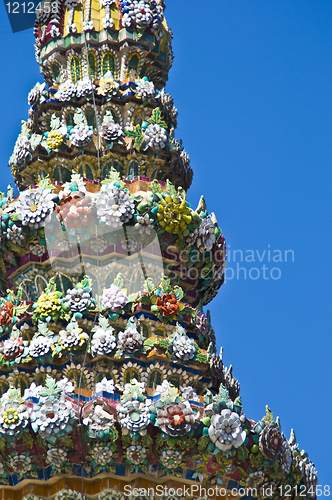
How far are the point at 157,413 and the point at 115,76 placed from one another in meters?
16.9

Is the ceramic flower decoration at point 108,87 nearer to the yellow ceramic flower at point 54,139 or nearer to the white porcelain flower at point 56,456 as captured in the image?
the yellow ceramic flower at point 54,139

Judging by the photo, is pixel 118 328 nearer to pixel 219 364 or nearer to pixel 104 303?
pixel 104 303

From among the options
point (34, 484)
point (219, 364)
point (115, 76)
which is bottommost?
point (34, 484)

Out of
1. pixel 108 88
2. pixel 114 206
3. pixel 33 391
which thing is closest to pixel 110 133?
pixel 108 88

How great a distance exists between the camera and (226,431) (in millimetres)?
43406

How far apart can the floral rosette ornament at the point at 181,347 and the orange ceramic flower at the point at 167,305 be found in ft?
2.75

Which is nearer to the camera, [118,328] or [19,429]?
[19,429]

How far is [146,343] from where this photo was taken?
45875 mm

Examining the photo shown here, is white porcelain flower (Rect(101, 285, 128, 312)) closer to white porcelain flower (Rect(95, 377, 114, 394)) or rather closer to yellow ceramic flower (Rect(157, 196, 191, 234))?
white porcelain flower (Rect(95, 377, 114, 394))

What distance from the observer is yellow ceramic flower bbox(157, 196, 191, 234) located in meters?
48.0

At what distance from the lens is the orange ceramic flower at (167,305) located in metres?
46.6

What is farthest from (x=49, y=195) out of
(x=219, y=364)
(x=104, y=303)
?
(x=219, y=364)

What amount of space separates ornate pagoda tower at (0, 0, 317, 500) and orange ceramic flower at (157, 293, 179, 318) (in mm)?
65

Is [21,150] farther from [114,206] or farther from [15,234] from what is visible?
[114,206]
